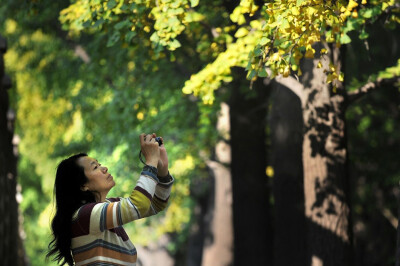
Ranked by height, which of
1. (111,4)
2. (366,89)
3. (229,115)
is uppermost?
(111,4)

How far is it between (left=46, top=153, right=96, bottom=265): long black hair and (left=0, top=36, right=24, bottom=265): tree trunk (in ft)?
→ 18.2

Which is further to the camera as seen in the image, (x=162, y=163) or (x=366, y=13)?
(x=366, y=13)

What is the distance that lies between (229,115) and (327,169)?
236 inches

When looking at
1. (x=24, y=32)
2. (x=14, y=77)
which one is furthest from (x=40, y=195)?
(x=24, y=32)

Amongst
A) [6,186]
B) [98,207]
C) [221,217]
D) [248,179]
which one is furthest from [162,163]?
[221,217]

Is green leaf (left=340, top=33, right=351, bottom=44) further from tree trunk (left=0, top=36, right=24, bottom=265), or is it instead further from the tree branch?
tree trunk (left=0, top=36, right=24, bottom=265)

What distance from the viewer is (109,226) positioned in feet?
15.8

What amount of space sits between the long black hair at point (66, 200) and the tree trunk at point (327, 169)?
154 inches

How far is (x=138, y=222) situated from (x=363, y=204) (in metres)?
6.38

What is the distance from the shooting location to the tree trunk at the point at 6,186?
35.9 feet

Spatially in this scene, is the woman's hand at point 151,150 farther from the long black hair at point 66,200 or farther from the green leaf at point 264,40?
the green leaf at point 264,40

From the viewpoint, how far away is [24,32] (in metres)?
19.2

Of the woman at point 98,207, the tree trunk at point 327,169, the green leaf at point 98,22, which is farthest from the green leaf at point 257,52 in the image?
the woman at point 98,207

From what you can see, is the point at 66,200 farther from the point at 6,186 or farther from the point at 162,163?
the point at 6,186
